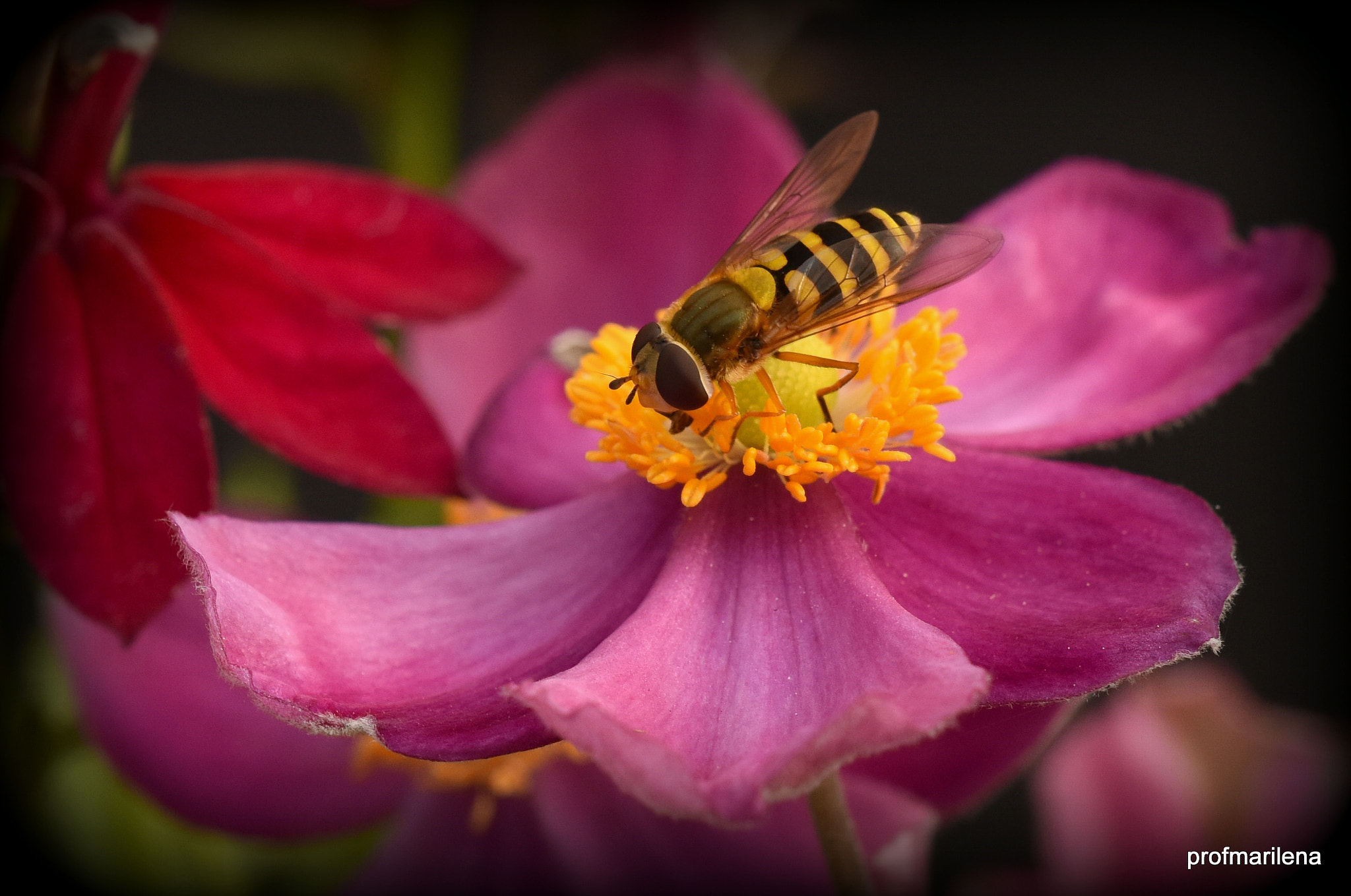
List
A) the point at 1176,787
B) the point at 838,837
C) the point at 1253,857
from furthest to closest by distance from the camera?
the point at 1176,787
the point at 1253,857
the point at 838,837

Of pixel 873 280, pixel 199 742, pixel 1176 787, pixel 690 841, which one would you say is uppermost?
pixel 873 280

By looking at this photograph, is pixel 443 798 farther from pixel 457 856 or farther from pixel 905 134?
pixel 905 134

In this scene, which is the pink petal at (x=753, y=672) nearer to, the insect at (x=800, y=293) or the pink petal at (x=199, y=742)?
the insect at (x=800, y=293)

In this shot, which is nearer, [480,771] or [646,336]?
[646,336]

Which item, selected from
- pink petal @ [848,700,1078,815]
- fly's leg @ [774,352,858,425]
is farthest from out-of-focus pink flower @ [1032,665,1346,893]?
fly's leg @ [774,352,858,425]

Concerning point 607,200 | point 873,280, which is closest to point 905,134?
point 607,200

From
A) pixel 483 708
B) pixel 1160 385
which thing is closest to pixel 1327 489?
pixel 1160 385

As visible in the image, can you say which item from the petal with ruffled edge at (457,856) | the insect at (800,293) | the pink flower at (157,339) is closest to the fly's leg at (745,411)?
the insect at (800,293)
